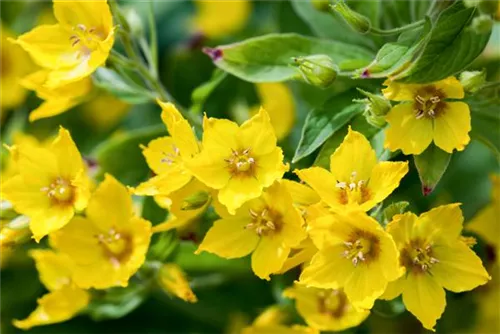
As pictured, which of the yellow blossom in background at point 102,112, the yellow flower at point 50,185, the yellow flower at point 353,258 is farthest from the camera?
the yellow blossom in background at point 102,112

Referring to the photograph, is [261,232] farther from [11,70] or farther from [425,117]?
[11,70]

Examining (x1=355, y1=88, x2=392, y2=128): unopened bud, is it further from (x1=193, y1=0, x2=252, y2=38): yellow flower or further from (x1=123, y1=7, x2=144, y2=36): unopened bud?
(x1=193, y1=0, x2=252, y2=38): yellow flower

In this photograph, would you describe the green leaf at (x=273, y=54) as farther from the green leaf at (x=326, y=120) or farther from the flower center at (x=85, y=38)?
the flower center at (x=85, y=38)

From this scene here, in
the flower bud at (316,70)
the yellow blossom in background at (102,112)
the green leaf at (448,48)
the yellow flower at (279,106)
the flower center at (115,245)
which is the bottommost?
the yellow blossom in background at (102,112)

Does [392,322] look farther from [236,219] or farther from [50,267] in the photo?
[50,267]

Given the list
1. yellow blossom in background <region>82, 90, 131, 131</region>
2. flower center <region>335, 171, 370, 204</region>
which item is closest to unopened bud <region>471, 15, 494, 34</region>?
flower center <region>335, 171, 370, 204</region>

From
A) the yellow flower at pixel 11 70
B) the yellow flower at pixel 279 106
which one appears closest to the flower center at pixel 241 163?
the yellow flower at pixel 279 106
